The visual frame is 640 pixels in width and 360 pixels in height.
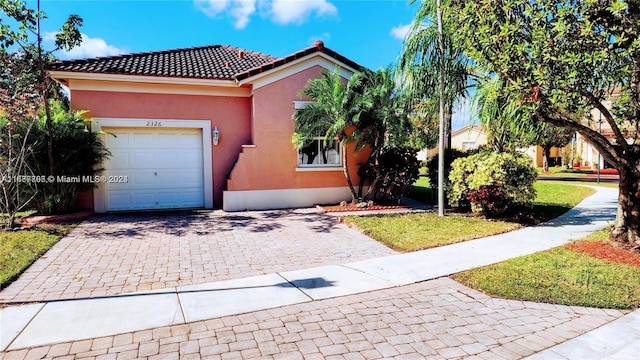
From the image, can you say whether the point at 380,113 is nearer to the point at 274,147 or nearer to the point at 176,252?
the point at 274,147

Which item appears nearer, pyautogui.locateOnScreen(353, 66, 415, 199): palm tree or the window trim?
pyautogui.locateOnScreen(353, 66, 415, 199): palm tree

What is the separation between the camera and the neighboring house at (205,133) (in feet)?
38.8

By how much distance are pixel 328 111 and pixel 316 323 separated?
821cm

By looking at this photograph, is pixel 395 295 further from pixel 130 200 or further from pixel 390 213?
pixel 130 200

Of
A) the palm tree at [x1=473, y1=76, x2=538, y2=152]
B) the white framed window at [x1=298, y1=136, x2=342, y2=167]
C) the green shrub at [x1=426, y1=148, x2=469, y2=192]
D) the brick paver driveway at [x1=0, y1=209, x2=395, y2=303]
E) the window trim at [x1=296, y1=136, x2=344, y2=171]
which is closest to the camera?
the brick paver driveway at [x1=0, y1=209, x2=395, y2=303]

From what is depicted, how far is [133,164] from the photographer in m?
12.2

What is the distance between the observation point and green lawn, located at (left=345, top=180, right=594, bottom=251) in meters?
8.23

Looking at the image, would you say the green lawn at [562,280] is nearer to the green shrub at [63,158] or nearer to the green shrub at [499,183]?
the green shrub at [499,183]

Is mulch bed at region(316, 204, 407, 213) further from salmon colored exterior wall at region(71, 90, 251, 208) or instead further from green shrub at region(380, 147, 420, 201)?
salmon colored exterior wall at region(71, 90, 251, 208)

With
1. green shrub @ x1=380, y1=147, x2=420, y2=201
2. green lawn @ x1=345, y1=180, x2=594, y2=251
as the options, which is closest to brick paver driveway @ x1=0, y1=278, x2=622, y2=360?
green lawn @ x1=345, y1=180, x2=594, y2=251

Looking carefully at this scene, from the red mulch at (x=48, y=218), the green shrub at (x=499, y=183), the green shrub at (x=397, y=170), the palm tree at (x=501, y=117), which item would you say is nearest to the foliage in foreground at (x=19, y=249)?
the red mulch at (x=48, y=218)

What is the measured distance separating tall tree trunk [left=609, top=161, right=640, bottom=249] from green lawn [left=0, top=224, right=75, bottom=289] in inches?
427

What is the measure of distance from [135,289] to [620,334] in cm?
618

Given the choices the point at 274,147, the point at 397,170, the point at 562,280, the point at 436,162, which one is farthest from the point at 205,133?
the point at 562,280
